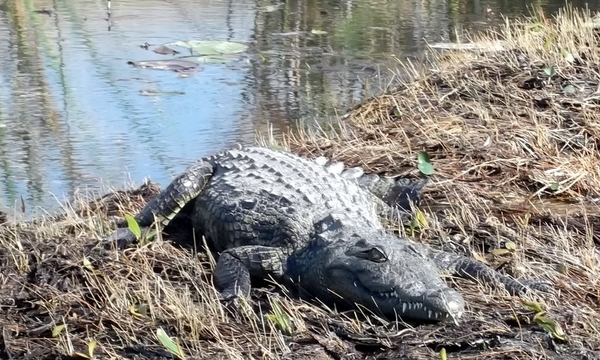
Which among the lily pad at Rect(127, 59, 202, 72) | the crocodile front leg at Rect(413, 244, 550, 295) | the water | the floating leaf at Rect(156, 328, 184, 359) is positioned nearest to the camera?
the floating leaf at Rect(156, 328, 184, 359)

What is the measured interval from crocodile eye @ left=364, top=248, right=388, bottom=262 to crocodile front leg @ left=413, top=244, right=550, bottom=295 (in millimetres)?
189

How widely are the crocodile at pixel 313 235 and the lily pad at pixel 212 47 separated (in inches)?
150

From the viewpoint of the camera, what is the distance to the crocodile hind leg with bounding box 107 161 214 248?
14.9 feet

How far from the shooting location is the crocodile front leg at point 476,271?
12.1 feet

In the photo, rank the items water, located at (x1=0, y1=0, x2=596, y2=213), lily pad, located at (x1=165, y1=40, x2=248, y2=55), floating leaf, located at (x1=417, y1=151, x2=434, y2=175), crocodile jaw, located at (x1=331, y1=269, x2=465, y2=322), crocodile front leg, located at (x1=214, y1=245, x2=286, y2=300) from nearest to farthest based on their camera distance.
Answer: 1. crocodile jaw, located at (x1=331, y1=269, x2=465, y2=322)
2. crocodile front leg, located at (x1=214, y1=245, x2=286, y2=300)
3. floating leaf, located at (x1=417, y1=151, x2=434, y2=175)
4. water, located at (x1=0, y1=0, x2=596, y2=213)
5. lily pad, located at (x1=165, y1=40, x2=248, y2=55)

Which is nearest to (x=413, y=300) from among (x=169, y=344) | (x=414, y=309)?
(x=414, y=309)

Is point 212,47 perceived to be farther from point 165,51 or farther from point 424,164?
point 424,164

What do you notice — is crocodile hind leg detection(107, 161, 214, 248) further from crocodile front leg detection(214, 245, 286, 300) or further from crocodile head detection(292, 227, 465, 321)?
crocodile head detection(292, 227, 465, 321)

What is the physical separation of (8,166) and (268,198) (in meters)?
2.21

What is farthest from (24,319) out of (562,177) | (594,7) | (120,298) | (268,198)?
(594,7)

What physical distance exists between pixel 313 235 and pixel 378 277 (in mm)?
556

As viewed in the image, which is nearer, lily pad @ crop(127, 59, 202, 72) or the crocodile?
the crocodile

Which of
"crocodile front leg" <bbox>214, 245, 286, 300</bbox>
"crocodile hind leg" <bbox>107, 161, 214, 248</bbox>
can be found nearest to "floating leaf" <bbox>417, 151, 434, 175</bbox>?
"crocodile hind leg" <bbox>107, 161, 214, 248</bbox>

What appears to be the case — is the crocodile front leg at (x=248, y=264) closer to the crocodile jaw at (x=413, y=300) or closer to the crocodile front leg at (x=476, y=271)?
the crocodile jaw at (x=413, y=300)
